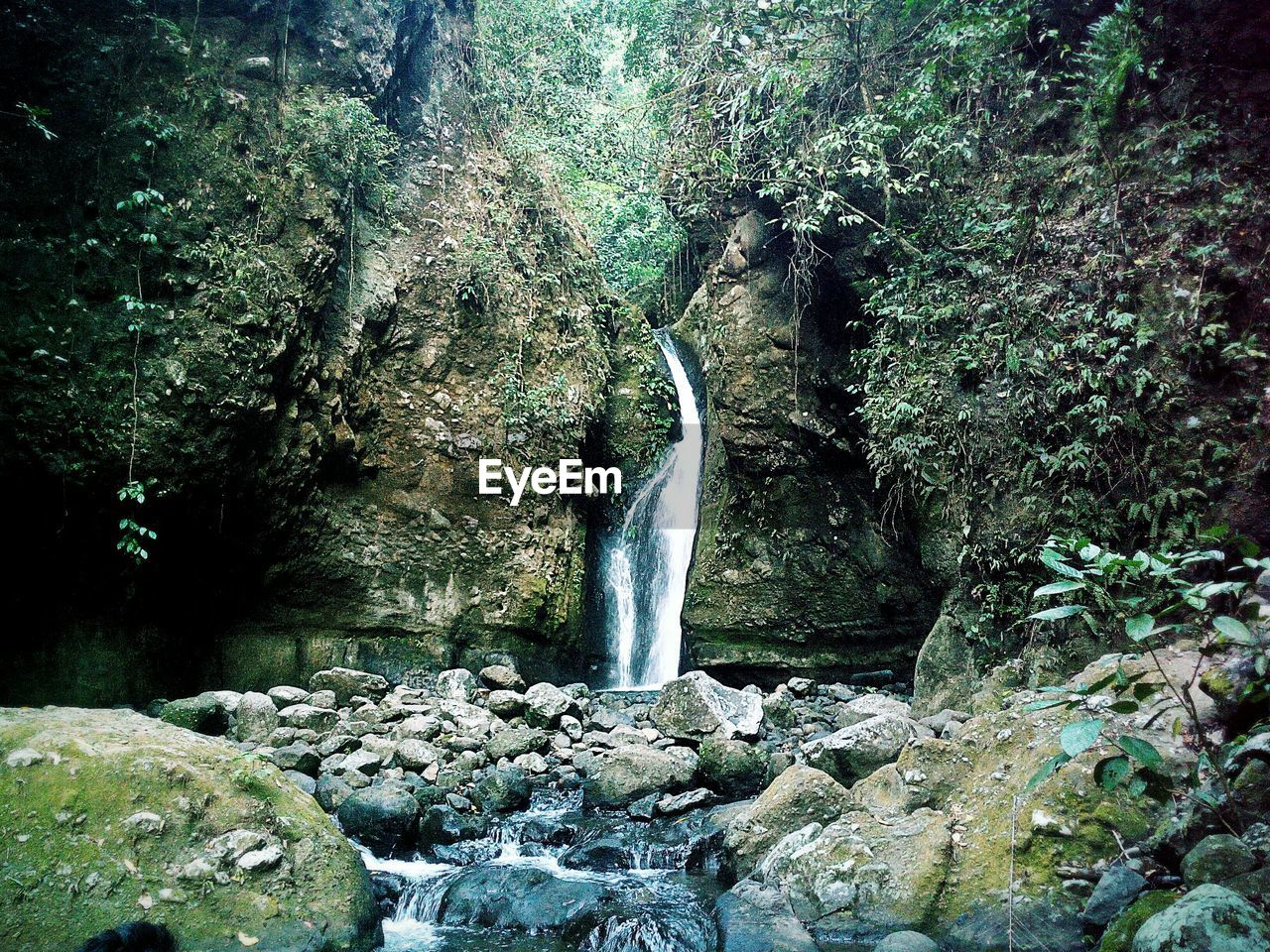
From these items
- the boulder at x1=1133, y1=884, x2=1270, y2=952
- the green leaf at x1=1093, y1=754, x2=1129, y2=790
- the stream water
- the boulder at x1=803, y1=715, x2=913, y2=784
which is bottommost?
the stream water

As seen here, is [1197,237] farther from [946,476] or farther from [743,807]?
[743,807]

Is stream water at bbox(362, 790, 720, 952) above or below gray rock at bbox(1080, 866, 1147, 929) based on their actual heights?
below

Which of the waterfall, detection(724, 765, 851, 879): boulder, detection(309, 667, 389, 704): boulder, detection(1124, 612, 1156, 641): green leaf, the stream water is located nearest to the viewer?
detection(1124, 612, 1156, 641): green leaf

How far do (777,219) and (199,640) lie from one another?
7.44 metres

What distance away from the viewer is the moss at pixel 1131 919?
2377 mm

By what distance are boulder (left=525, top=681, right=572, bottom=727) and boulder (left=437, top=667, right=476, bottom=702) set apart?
792 millimetres

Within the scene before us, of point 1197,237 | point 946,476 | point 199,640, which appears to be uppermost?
point 1197,237

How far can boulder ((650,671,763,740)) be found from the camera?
6.02 m

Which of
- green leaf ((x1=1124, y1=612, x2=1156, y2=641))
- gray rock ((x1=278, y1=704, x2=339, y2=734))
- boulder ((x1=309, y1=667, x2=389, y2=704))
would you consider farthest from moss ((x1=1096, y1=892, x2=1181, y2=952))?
boulder ((x1=309, y1=667, x2=389, y2=704))

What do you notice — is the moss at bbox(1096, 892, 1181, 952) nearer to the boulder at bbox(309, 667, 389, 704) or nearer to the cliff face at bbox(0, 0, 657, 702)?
the boulder at bbox(309, 667, 389, 704)

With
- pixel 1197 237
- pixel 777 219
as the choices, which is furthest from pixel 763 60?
pixel 1197 237

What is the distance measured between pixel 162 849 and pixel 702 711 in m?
3.96

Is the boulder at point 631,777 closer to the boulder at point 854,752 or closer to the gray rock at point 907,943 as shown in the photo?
the boulder at point 854,752

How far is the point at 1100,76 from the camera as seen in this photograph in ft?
17.3
